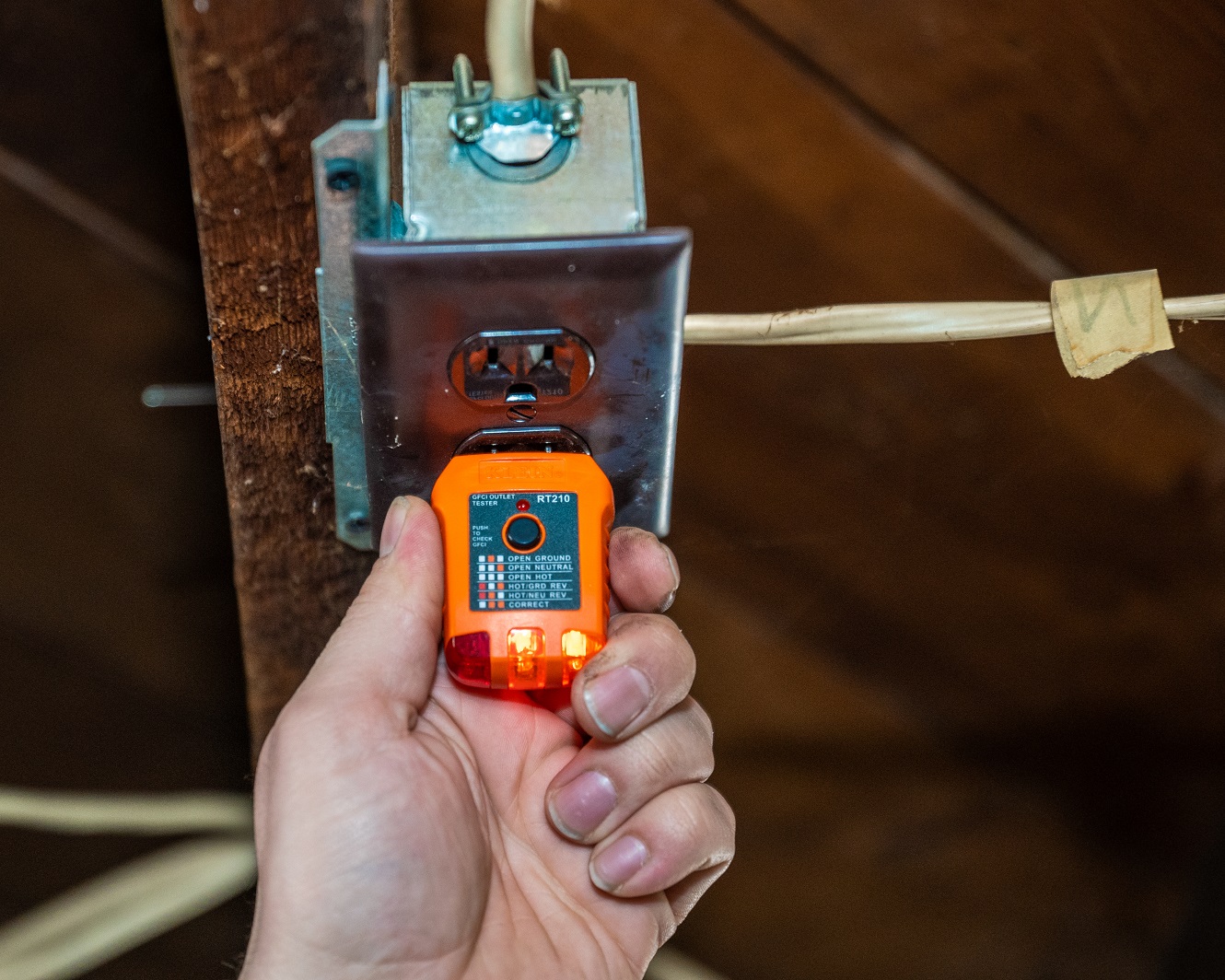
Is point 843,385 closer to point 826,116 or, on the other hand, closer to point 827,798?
point 826,116

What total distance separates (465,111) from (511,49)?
35 millimetres

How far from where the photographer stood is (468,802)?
0.53 meters

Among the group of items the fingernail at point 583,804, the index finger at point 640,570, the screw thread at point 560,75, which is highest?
the screw thread at point 560,75

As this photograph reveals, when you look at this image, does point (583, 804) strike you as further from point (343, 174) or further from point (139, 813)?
point (139, 813)

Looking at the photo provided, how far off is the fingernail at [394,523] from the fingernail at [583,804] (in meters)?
0.17

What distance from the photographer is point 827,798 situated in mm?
1241

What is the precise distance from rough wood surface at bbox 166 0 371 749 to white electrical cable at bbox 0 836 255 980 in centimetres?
67

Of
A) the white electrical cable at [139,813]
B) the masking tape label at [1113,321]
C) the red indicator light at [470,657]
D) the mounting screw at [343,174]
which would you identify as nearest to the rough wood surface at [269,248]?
the mounting screw at [343,174]

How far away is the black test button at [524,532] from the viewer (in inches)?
18.3

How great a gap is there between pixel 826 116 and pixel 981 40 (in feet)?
0.40

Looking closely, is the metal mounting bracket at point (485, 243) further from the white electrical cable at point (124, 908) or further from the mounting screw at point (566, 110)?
the white electrical cable at point (124, 908)

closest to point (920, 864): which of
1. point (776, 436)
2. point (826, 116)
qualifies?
point (776, 436)

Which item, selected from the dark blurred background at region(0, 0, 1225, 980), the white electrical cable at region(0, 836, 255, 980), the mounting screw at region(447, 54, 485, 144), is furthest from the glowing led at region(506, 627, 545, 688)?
the white electrical cable at region(0, 836, 255, 980)

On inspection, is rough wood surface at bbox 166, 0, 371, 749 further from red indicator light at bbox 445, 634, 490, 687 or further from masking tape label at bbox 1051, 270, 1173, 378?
masking tape label at bbox 1051, 270, 1173, 378
